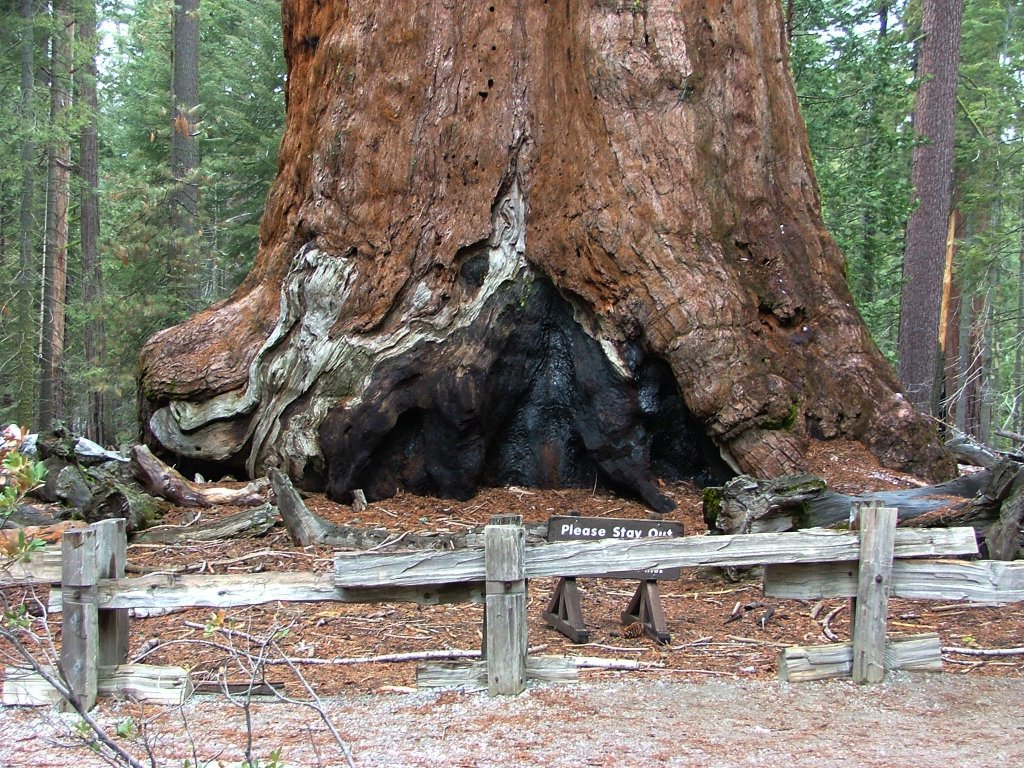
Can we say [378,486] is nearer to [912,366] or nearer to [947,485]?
[947,485]

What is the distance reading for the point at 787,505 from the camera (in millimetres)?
7176

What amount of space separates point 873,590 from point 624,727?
1620 millimetres

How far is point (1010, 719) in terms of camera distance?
4875 mm

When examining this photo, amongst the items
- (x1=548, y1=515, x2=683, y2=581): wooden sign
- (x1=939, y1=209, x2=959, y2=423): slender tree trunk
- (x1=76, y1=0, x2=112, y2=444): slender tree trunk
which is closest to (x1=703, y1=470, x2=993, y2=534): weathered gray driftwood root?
(x1=548, y1=515, x2=683, y2=581): wooden sign

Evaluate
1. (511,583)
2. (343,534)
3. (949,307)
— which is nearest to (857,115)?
(949,307)

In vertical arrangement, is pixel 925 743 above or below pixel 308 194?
below

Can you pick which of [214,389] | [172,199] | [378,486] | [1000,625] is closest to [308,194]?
[214,389]

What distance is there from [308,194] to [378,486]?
3055 millimetres

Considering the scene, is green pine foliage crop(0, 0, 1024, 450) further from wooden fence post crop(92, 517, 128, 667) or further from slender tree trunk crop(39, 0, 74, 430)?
wooden fence post crop(92, 517, 128, 667)

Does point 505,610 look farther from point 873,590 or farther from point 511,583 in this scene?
point 873,590

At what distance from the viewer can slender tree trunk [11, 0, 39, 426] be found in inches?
748

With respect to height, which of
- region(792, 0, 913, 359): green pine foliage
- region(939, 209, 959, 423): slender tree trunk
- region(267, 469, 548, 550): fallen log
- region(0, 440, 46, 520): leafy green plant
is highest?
region(792, 0, 913, 359): green pine foliage

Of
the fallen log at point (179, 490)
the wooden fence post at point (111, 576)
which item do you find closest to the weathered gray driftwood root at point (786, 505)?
the wooden fence post at point (111, 576)

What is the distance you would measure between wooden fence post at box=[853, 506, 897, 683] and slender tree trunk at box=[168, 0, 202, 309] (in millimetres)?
17445
